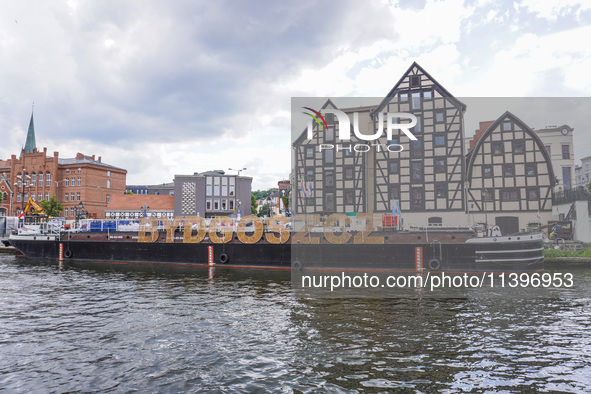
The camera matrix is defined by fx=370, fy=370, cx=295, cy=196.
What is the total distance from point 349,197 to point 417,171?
340 inches

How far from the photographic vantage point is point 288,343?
40.1 ft

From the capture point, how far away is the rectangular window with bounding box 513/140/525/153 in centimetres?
4288

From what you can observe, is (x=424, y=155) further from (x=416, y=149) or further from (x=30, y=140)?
(x=30, y=140)

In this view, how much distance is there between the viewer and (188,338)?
1281 centimetres

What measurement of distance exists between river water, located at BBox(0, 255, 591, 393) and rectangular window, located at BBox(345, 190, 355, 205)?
86.0 feet

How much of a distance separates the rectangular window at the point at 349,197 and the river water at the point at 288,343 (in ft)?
86.0

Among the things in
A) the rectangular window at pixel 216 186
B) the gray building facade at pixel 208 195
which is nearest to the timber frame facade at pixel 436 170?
the gray building facade at pixel 208 195

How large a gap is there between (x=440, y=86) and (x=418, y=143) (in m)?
7.35

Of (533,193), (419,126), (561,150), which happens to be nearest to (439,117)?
(419,126)

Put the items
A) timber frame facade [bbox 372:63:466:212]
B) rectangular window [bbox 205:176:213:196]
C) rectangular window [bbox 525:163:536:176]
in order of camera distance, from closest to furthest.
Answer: rectangular window [bbox 525:163:536:176] → timber frame facade [bbox 372:63:466:212] → rectangular window [bbox 205:176:213:196]

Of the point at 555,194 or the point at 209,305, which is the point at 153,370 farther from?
the point at 555,194

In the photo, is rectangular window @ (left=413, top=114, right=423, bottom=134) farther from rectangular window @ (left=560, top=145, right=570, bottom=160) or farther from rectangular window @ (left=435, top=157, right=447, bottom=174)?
rectangular window @ (left=560, top=145, right=570, bottom=160)

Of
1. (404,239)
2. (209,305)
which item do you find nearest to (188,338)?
(209,305)

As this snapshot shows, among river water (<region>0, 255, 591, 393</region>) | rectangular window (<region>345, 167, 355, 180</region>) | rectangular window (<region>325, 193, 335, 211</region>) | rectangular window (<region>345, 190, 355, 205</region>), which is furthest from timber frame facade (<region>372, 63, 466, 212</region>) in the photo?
river water (<region>0, 255, 591, 393</region>)
